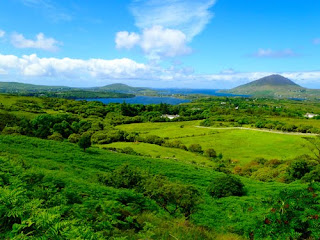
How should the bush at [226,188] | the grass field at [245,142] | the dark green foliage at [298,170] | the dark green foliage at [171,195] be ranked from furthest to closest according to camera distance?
1. the grass field at [245,142]
2. the dark green foliage at [298,170]
3. the bush at [226,188]
4. the dark green foliage at [171,195]

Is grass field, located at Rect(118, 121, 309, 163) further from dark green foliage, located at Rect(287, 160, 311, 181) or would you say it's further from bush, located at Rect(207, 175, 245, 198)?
bush, located at Rect(207, 175, 245, 198)

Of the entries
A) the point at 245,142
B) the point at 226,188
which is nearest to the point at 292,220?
the point at 226,188

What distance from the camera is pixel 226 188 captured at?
98.5 feet

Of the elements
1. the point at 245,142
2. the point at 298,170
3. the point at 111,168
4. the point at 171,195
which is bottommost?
the point at 245,142

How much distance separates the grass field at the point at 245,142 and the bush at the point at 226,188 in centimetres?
3867

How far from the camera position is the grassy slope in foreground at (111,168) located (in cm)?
1817

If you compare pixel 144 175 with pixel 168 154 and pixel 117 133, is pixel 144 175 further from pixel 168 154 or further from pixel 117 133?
pixel 117 133

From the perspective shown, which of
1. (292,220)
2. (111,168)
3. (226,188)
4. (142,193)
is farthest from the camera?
(111,168)

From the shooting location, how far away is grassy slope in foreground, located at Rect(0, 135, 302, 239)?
59.6 feet

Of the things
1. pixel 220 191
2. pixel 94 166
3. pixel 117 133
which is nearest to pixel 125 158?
pixel 94 166

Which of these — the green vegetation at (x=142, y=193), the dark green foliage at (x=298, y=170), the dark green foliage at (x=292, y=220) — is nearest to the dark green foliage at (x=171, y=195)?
the green vegetation at (x=142, y=193)

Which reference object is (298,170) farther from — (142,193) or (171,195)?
(142,193)

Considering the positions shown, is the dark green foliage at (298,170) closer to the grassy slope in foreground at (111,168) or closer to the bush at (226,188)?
the grassy slope in foreground at (111,168)

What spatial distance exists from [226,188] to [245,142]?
217ft
